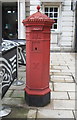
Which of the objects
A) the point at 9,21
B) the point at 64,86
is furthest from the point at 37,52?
the point at 9,21

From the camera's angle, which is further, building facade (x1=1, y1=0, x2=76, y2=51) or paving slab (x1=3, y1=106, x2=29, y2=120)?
building facade (x1=1, y1=0, x2=76, y2=51)

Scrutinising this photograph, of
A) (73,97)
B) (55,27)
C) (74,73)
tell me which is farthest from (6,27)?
(73,97)

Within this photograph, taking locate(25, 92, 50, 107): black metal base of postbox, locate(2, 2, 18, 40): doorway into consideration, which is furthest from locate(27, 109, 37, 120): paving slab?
locate(2, 2, 18, 40): doorway

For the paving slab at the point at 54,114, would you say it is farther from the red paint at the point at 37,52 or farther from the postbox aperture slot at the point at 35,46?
the postbox aperture slot at the point at 35,46

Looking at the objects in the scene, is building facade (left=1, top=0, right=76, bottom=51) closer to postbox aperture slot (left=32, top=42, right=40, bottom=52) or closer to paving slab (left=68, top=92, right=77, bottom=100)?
paving slab (left=68, top=92, right=77, bottom=100)

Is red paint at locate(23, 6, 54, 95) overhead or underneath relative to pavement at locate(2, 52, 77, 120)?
overhead

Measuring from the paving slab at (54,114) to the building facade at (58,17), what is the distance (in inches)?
382

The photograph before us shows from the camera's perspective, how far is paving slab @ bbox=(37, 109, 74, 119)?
345cm

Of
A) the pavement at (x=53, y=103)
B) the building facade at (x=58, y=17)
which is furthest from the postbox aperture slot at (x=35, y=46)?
the building facade at (x=58, y=17)

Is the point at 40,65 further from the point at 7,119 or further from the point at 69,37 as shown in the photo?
the point at 69,37

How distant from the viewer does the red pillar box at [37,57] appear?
3.66 m

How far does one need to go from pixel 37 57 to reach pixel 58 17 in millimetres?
10411

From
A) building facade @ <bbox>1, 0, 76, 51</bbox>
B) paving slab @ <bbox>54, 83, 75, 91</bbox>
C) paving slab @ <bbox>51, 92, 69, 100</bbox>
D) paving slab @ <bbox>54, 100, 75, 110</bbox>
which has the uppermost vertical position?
building facade @ <bbox>1, 0, 76, 51</bbox>

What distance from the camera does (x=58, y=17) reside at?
13.7m
